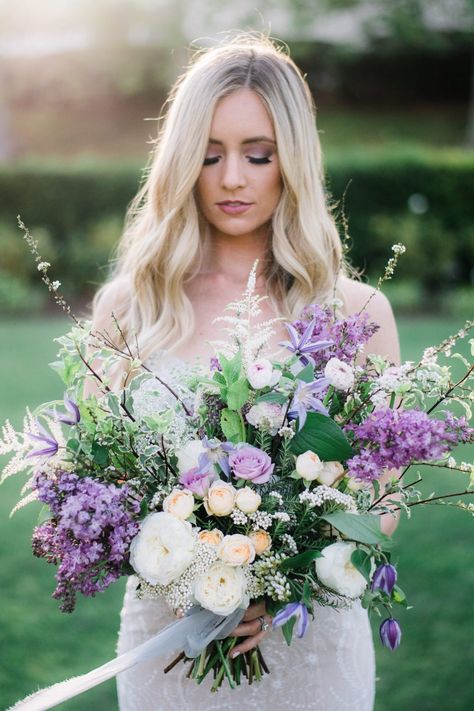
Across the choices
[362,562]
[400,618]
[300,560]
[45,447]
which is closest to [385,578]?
[362,562]

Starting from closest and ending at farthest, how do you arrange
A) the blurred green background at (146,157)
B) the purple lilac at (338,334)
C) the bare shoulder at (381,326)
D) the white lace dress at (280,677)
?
1. the purple lilac at (338,334)
2. the white lace dress at (280,677)
3. the bare shoulder at (381,326)
4. the blurred green background at (146,157)

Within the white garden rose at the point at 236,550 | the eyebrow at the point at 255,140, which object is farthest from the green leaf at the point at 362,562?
the eyebrow at the point at 255,140

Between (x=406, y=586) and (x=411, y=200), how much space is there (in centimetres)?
1021

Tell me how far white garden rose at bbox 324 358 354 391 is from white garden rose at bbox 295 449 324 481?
0.54ft

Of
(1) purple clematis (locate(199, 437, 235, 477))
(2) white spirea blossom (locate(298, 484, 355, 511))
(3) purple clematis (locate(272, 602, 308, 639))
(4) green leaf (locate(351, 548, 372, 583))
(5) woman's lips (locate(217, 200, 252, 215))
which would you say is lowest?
(3) purple clematis (locate(272, 602, 308, 639))

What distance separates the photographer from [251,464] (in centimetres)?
185

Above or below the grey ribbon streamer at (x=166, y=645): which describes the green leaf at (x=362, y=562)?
below

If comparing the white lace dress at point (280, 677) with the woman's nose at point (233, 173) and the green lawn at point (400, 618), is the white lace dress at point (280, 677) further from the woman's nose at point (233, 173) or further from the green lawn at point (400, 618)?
the green lawn at point (400, 618)

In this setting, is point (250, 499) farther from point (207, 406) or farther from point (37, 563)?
point (37, 563)

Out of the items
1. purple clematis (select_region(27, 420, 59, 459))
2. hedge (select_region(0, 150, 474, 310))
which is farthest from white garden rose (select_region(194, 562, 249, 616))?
hedge (select_region(0, 150, 474, 310))

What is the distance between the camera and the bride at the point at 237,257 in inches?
102

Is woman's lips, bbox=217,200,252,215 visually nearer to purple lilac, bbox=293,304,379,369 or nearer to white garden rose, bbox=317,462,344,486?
purple lilac, bbox=293,304,379,369

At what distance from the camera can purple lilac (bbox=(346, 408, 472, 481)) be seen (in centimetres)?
175

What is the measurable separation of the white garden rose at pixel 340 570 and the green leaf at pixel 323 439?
0.20 meters
